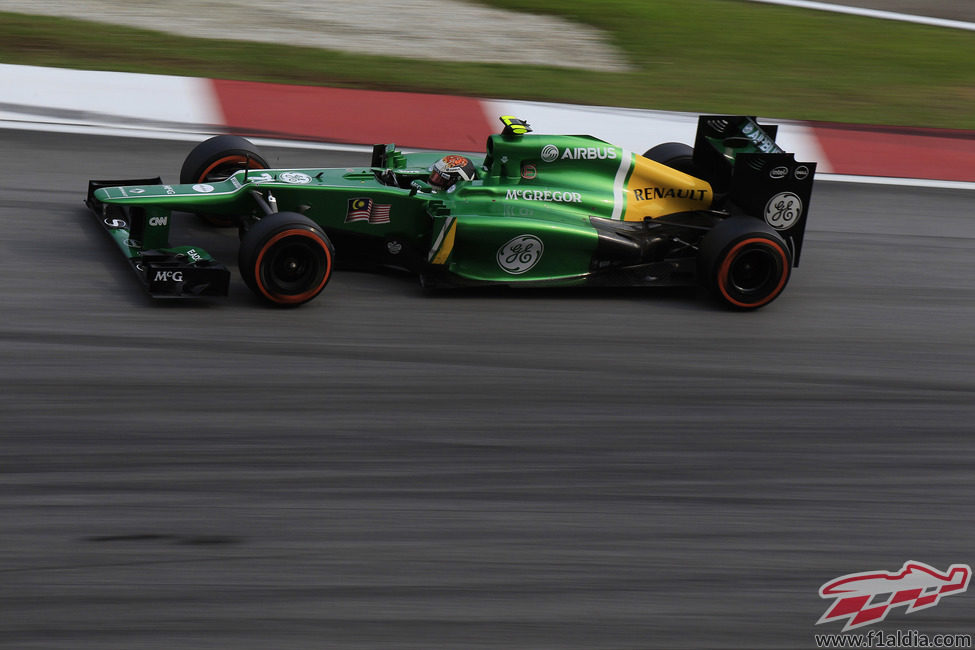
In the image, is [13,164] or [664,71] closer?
[13,164]

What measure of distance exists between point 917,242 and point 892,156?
6.60 ft

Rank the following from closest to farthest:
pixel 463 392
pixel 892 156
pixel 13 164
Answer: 1. pixel 463 392
2. pixel 13 164
3. pixel 892 156

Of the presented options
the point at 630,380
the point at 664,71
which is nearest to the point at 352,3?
the point at 664,71

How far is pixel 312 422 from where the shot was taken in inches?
199

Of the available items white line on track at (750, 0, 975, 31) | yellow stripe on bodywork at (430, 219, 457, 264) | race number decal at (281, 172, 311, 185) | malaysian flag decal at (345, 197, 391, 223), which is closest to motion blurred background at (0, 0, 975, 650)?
yellow stripe on bodywork at (430, 219, 457, 264)

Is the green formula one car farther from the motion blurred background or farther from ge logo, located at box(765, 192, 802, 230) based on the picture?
the motion blurred background

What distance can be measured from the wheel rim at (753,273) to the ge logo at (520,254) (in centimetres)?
106

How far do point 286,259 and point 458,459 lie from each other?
1742mm

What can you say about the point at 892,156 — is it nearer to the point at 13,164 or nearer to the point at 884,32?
the point at 884,32

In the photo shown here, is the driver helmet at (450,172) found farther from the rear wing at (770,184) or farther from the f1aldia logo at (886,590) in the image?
the f1aldia logo at (886,590)

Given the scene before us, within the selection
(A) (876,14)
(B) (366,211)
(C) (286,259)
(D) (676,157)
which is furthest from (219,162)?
(A) (876,14)

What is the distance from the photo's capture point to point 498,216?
6.49m

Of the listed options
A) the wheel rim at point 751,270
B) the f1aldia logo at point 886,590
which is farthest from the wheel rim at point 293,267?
the f1aldia logo at point 886,590

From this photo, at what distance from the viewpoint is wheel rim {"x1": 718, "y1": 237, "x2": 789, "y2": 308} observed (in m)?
6.52
